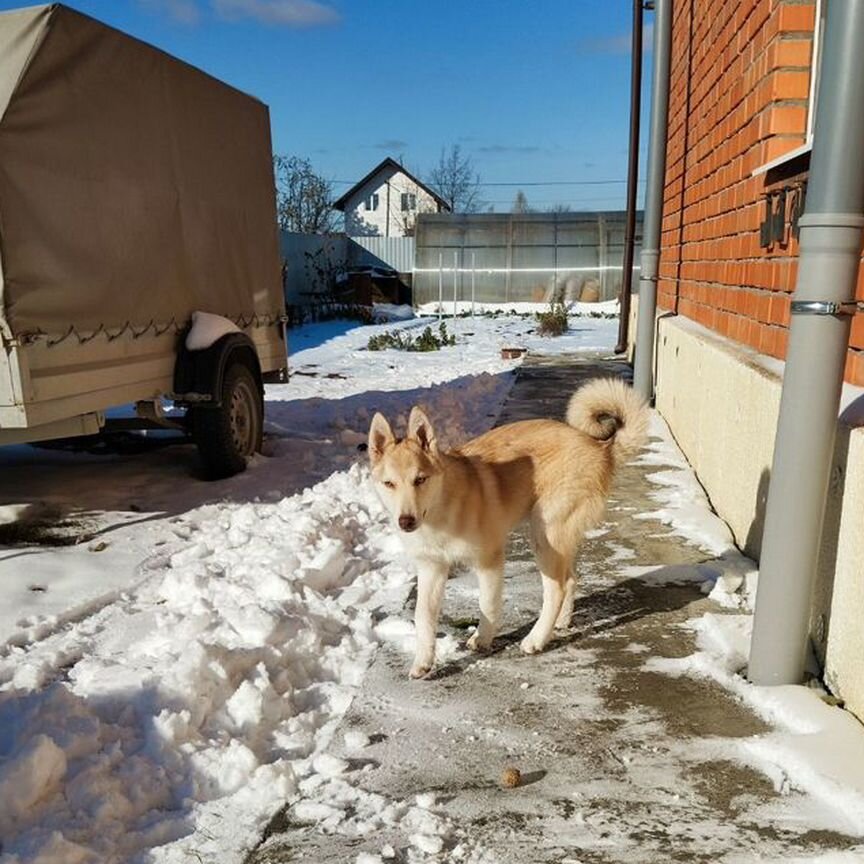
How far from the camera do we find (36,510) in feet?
19.1

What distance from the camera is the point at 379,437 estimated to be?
3.51 meters

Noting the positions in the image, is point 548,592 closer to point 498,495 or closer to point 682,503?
point 498,495

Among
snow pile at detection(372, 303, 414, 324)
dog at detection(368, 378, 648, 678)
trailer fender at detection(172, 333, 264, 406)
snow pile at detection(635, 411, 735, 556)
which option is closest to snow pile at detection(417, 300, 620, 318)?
snow pile at detection(372, 303, 414, 324)

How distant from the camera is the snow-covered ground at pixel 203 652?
2.35 m

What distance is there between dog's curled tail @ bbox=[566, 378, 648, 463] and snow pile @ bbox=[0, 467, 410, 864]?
131 centimetres

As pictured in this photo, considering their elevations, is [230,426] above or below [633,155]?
below

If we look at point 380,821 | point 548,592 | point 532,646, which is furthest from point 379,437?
point 380,821

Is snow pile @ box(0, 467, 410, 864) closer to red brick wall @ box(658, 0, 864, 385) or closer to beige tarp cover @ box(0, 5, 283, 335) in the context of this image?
beige tarp cover @ box(0, 5, 283, 335)

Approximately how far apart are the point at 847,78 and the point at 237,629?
307 cm

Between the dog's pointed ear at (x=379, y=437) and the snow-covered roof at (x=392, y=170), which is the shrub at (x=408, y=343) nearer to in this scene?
the dog's pointed ear at (x=379, y=437)

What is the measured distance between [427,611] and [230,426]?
3.81 meters

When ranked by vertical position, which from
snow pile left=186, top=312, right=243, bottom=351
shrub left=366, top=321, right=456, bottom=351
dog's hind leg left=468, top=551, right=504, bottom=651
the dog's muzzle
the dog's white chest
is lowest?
shrub left=366, top=321, right=456, bottom=351

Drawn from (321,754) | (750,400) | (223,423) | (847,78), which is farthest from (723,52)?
(321,754)

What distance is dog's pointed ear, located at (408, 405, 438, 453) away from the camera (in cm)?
344
